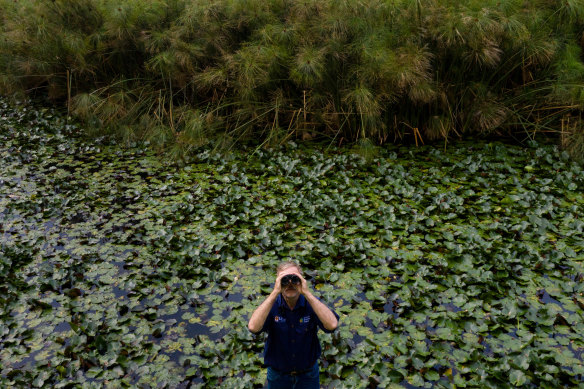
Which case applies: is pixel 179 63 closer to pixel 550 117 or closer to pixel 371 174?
pixel 371 174

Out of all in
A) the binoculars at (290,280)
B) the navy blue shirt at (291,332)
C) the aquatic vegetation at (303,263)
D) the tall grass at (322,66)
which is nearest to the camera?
the binoculars at (290,280)

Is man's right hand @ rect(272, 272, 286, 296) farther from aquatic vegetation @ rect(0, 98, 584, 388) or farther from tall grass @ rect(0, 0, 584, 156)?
tall grass @ rect(0, 0, 584, 156)

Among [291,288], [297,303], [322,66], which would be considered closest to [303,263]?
[297,303]

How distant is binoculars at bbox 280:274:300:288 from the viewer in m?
2.69

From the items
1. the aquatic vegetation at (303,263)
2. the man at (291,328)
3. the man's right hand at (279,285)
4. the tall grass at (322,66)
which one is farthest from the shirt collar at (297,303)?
the tall grass at (322,66)

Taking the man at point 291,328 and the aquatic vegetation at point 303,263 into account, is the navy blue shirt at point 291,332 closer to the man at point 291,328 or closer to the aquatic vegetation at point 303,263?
the man at point 291,328

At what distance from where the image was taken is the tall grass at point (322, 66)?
7379 mm

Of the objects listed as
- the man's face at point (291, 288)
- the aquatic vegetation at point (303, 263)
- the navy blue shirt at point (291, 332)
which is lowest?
the aquatic vegetation at point (303, 263)

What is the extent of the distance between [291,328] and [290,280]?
1.13 feet

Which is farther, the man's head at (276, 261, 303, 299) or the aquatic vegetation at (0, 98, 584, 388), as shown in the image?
the aquatic vegetation at (0, 98, 584, 388)

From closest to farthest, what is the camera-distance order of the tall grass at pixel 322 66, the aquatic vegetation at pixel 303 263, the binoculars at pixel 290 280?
the binoculars at pixel 290 280 → the aquatic vegetation at pixel 303 263 → the tall grass at pixel 322 66

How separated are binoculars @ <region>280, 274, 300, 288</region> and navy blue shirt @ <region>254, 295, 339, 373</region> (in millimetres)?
205

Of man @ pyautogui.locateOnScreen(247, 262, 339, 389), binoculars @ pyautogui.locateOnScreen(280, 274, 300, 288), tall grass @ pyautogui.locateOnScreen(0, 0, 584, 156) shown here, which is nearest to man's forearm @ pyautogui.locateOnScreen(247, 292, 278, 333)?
man @ pyautogui.locateOnScreen(247, 262, 339, 389)

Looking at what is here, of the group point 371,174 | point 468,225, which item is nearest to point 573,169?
point 468,225
